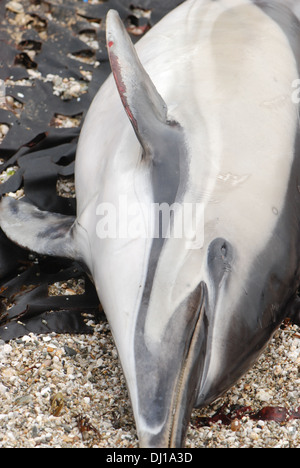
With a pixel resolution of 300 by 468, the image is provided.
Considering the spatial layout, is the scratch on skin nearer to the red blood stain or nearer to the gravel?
the gravel

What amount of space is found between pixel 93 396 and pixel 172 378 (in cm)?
71

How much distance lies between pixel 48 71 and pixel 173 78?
2.20 meters

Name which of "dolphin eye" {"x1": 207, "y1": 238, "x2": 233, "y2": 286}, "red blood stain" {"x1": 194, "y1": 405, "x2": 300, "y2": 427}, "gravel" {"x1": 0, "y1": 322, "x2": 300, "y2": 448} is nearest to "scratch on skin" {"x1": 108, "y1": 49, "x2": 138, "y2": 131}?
"dolphin eye" {"x1": 207, "y1": 238, "x2": 233, "y2": 286}

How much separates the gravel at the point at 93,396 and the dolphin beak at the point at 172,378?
0.37 meters

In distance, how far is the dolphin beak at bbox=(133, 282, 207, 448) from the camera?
10.4ft

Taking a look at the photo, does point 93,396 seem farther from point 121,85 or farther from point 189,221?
point 121,85

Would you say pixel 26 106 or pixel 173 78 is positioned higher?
pixel 173 78

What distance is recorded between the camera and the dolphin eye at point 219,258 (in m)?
3.48

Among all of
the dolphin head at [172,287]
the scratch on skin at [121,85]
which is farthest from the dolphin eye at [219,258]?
the scratch on skin at [121,85]

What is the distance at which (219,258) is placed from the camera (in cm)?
350

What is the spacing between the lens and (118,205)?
3.77 meters

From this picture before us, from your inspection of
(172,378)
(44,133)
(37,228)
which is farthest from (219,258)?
(44,133)
